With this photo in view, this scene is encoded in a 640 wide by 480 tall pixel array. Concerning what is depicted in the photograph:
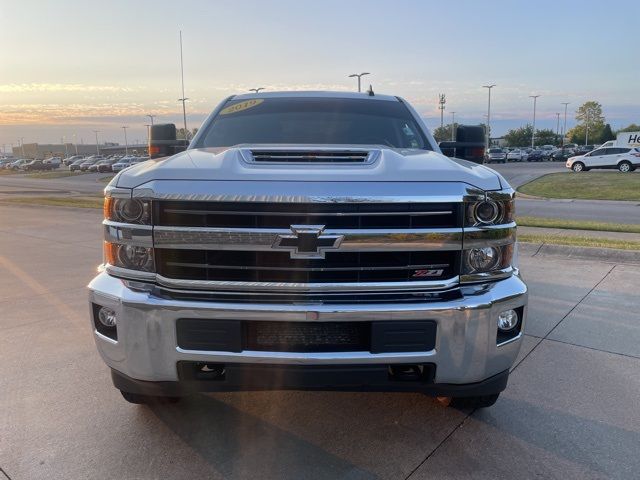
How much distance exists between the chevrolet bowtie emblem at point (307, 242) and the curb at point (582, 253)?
5.98 meters

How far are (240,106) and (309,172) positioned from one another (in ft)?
7.11

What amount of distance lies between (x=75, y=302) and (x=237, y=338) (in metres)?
3.68

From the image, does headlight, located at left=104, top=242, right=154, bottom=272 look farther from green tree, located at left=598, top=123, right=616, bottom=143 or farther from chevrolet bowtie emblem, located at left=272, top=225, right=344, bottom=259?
green tree, located at left=598, top=123, right=616, bottom=143

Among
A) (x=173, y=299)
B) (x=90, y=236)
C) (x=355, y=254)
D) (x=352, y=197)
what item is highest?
(x=352, y=197)

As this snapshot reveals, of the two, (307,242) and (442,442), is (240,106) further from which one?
(442,442)

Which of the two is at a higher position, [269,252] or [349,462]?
[269,252]

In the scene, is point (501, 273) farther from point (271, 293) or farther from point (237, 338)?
point (237, 338)

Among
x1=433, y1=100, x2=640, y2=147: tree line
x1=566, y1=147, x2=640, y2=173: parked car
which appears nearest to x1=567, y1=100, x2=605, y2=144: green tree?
x1=433, y1=100, x2=640, y2=147: tree line

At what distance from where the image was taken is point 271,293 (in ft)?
8.02

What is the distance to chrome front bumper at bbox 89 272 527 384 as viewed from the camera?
7.74 ft

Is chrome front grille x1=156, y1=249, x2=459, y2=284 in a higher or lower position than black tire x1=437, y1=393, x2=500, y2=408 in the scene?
higher

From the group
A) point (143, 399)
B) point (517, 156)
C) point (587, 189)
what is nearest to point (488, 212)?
point (143, 399)

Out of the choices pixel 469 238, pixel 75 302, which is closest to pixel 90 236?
pixel 75 302

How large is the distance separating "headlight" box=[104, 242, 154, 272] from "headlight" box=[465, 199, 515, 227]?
151 centimetres
